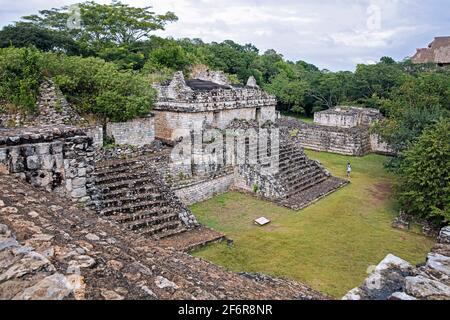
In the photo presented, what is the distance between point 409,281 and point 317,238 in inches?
343

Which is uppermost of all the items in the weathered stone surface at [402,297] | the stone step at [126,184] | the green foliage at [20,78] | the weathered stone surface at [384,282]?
the green foliage at [20,78]

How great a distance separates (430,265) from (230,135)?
1371cm

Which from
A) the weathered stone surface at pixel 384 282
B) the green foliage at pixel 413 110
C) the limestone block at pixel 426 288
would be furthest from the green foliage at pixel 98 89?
the limestone block at pixel 426 288

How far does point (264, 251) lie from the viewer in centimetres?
1103

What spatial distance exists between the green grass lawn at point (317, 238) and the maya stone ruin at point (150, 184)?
0.76 meters

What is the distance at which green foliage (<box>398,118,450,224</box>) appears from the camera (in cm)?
1246

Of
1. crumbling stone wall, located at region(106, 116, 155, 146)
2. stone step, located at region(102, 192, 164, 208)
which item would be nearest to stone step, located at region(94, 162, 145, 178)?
stone step, located at region(102, 192, 164, 208)

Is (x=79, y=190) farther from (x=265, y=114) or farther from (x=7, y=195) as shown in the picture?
(x=265, y=114)

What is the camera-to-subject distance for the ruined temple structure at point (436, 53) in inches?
1845

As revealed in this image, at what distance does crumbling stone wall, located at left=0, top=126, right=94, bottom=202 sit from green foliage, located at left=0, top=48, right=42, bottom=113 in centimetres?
664

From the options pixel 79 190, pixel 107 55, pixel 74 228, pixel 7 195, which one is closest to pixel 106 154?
pixel 79 190

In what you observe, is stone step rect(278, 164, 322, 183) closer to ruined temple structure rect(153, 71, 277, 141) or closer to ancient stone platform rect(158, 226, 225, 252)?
ruined temple structure rect(153, 71, 277, 141)

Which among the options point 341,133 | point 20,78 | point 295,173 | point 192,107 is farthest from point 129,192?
point 341,133

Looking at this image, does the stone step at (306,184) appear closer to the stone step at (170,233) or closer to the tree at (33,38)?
the stone step at (170,233)
